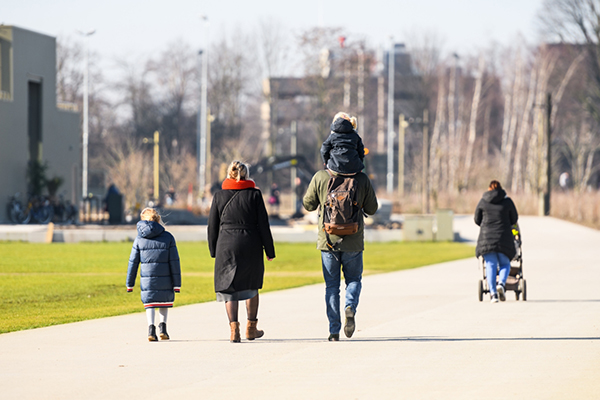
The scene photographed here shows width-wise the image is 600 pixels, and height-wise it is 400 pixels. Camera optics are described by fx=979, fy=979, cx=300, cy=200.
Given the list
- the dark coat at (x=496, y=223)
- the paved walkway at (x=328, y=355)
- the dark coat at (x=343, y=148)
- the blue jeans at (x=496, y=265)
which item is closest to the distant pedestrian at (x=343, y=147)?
the dark coat at (x=343, y=148)

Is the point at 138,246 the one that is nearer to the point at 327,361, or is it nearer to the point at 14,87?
the point at 327,361

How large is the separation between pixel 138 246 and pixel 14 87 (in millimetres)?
32738

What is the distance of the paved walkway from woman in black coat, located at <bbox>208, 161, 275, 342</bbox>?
0.48 meters

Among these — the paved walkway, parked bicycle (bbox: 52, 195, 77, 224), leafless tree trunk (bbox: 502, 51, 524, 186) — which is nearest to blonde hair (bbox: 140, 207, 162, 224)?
the paved walkway

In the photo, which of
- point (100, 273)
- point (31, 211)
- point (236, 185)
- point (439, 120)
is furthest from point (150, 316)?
point (439, 120)

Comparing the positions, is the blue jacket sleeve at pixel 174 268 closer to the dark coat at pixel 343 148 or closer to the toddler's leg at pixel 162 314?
the toddler's leg at pixel 162 314

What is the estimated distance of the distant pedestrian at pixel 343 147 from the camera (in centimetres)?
905

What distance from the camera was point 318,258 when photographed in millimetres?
24391

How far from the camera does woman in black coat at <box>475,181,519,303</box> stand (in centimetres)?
1322

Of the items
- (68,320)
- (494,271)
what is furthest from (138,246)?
(494,271)

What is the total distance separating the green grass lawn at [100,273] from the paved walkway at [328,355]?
1.27 m

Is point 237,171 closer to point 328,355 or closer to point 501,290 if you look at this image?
point 328,355

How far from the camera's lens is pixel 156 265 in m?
9.34

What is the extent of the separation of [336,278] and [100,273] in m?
10.8
